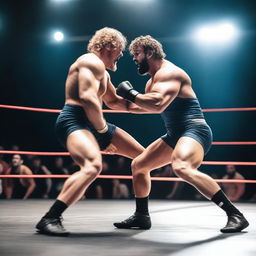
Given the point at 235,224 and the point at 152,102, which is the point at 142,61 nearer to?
the point at 152,102

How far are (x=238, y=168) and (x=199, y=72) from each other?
2343mm

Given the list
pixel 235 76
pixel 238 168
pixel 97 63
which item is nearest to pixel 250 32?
pixel 235 76

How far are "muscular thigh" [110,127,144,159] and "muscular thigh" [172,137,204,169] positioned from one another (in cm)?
28

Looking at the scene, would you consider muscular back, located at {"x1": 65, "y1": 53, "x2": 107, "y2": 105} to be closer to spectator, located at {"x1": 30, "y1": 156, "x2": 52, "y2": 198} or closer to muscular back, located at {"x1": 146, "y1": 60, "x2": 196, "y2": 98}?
Result: muscular back, located at {"x1": 146, "y1": 60, "x2": 196, "y2": 98}

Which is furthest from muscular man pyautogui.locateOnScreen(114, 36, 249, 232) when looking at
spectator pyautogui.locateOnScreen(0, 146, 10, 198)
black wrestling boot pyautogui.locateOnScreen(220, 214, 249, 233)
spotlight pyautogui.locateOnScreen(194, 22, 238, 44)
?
spotlight pyautogui.locateOnScreen(194, 22, 238, 44)

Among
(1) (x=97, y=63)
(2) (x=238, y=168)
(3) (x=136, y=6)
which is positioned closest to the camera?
(1) (x=97, y=63)

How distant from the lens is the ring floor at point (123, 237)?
1.85 m

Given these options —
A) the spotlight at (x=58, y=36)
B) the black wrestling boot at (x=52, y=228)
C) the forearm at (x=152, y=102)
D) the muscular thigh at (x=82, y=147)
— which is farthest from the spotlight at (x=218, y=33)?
the black wrestling boot at (x=52, y=228)

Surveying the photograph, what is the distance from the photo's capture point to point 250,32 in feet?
26.4

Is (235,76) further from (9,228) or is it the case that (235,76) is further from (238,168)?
(9,228)

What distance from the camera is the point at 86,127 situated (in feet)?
8.18

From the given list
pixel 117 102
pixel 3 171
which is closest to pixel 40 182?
pixel 3 171

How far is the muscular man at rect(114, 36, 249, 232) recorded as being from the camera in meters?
2.50

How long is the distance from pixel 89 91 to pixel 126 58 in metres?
5.78
